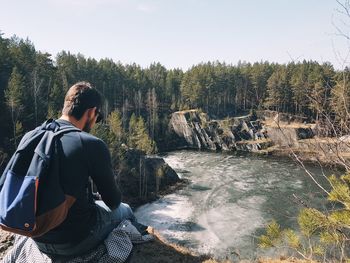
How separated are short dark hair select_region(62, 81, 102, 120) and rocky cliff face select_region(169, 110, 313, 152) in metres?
82.1

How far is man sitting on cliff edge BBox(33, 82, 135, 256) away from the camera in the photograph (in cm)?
390

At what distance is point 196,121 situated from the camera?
96188 mm

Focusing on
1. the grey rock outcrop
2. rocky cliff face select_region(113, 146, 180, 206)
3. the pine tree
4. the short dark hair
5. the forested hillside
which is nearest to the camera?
the short dark hair

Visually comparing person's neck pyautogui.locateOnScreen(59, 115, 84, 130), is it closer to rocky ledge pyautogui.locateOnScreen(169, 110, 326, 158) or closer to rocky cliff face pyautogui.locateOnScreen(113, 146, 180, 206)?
rocky cliff face pyautogui.locateOnScreen(113, 146, 180, 206)

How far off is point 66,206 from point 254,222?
3467cm

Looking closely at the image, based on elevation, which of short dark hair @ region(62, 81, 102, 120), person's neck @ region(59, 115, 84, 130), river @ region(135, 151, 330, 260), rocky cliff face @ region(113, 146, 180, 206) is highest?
short dark hair @ region(62, 81, 102, 120)

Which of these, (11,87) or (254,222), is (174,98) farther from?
(254,222)

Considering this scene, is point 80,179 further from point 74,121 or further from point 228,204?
point 228,204

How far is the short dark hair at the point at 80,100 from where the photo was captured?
425 cm

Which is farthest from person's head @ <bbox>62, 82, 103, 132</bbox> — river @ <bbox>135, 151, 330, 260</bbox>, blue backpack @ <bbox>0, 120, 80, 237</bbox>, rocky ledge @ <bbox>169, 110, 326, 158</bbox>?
rocky ledge @ <bbox>169, 110, 326, 158</bbox>

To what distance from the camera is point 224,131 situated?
299ft

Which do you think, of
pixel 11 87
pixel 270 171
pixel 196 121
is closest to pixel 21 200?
pixel 11 87

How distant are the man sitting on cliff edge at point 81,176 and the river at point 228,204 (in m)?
17.0

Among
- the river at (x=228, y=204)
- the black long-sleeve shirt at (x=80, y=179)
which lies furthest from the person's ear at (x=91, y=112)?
the river at (x=228, y=204)
